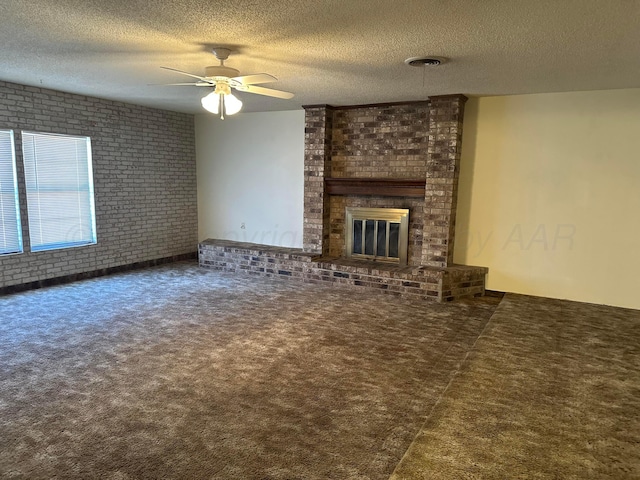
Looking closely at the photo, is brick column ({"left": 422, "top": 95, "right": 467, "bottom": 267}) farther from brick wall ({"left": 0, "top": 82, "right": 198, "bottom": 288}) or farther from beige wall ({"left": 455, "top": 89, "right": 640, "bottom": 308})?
brick wall ({"left": 0, "top": 82, "right": 198, "bottom": 288})

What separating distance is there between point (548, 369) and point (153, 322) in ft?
11.4

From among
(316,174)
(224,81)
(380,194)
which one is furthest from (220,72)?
(380,194)

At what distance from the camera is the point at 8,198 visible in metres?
5.02

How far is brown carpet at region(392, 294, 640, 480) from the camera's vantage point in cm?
204

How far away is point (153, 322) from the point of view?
4.12 meters

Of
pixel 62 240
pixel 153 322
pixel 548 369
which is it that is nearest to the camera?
pixel 548 369

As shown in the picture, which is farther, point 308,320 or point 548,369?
point 308,320

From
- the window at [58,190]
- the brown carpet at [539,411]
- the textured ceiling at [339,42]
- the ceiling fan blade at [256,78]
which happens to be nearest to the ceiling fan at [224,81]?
the ceiling fan blade at [256,78]

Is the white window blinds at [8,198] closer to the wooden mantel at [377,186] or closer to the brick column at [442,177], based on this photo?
the wooden mantel at [377,186]

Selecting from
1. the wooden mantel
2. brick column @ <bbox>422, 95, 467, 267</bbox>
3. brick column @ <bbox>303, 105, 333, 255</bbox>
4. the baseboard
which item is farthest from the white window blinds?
brick column @ <bbox>422, 95, 467, 267</bbox>

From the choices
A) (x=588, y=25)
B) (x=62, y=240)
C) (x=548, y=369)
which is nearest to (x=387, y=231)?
(x=548, y=369)

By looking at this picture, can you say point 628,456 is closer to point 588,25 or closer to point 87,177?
point 588,25

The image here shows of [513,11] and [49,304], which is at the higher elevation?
[513,11]

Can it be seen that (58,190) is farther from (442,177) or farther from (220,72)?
(442,177)
